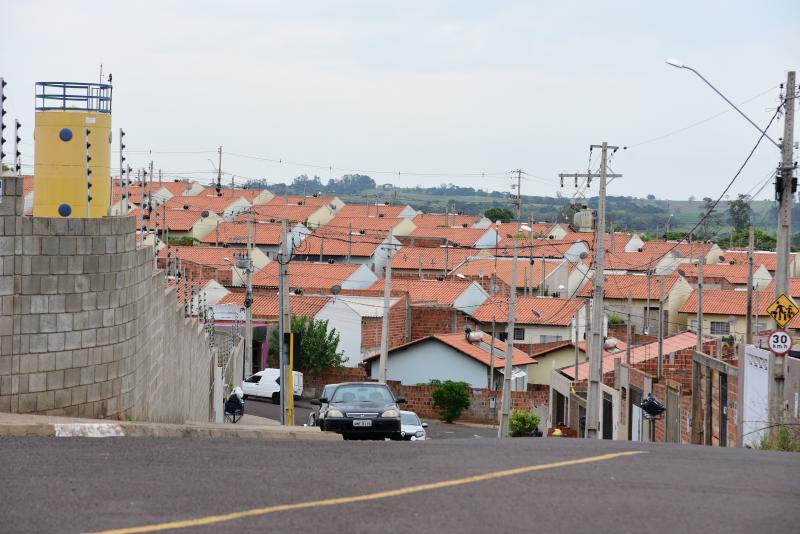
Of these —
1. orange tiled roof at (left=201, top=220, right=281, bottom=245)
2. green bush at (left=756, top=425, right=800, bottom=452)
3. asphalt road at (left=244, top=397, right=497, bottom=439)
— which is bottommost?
asphalt road at (left=244, top=397, right=497, bottom=439)

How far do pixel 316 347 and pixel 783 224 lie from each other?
1335 inches

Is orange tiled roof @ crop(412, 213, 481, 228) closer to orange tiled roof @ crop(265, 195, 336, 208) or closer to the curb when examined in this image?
orange tiled roof @ crop(265, 195, 336, 208)

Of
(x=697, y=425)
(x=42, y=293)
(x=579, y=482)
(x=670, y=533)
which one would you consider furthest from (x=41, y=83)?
(x=697, y=425)

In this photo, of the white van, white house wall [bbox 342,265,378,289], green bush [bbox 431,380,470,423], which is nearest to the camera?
the white van

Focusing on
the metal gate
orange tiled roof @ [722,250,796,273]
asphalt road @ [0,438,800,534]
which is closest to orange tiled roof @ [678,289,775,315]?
orange tiled roof @ [722,250,796,273]

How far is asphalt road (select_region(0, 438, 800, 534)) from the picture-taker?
880 cm

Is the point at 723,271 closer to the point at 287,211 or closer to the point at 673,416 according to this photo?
the point at 287,211

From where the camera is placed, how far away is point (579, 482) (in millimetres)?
10789

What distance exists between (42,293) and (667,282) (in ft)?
226

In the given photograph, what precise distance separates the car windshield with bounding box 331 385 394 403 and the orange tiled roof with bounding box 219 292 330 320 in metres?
36.5

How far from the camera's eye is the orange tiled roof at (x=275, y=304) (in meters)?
60.4

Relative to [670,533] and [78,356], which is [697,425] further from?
[670,533]

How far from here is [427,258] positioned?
9694 cm

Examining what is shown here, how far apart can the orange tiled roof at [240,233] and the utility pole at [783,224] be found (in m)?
75.1
